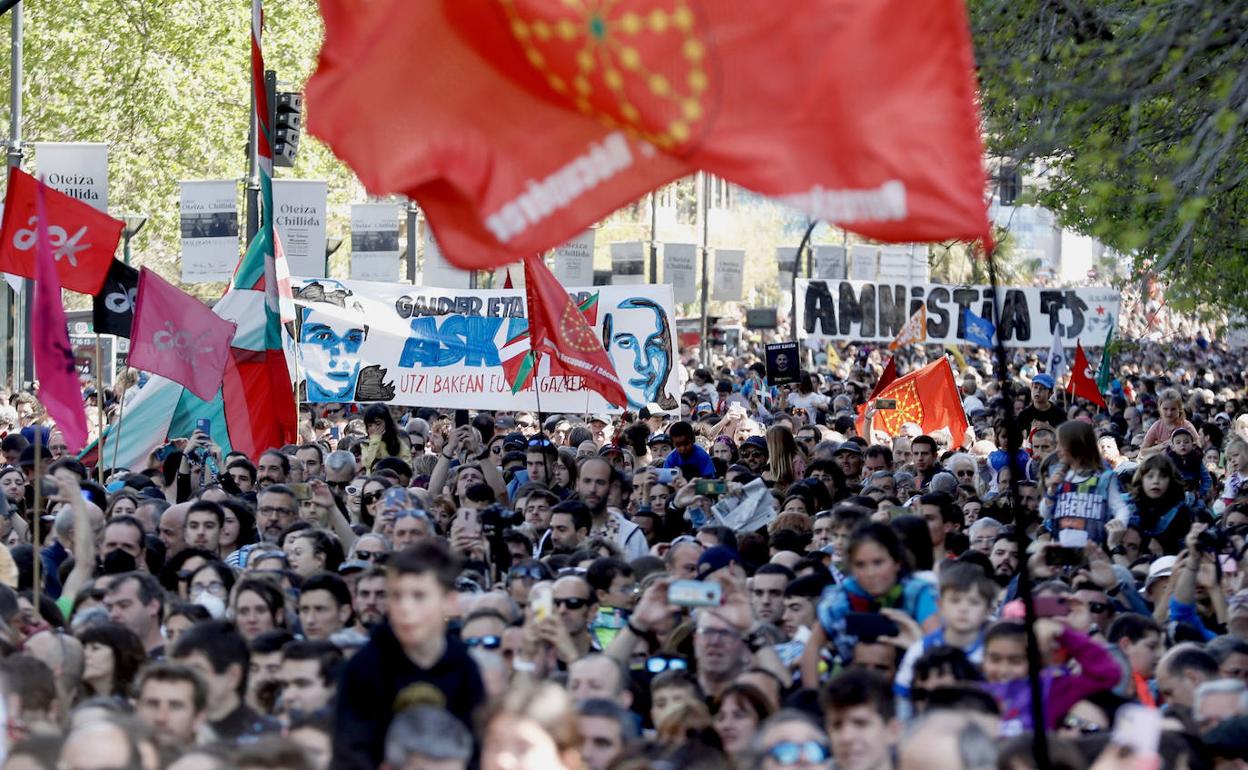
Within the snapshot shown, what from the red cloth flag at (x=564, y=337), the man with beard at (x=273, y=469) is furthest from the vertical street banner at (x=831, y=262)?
the man with beard at (x=273, y=469)

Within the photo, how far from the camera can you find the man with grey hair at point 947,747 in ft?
16.2

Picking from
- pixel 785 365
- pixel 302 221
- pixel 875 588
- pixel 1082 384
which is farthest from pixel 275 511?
pixel 302 221

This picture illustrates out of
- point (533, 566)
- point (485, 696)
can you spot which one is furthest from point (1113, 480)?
point (485, 696)

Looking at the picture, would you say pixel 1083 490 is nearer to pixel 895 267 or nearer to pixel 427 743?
pixel 427 743

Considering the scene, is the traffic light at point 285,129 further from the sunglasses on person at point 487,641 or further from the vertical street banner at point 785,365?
the sunglasses on person at point 487,641

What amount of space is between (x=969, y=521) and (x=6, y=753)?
6713 millimetres

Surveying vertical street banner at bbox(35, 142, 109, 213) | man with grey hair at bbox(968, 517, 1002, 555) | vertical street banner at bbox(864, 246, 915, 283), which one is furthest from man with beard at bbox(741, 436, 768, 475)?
vertical street banner at bbox(864, 246, 915, 283)

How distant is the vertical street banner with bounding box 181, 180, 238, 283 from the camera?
25.9m

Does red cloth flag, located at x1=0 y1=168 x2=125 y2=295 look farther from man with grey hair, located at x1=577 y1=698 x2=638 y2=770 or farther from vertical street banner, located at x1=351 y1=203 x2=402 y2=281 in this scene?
vertical street banner, located at x1=351 y1=203 x2=402 y2=281

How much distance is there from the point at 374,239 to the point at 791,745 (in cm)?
2660

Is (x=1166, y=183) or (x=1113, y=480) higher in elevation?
(x=1166, y=183)

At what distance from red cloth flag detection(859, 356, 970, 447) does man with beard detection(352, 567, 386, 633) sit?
10981 millimetres

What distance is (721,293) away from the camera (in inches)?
1580

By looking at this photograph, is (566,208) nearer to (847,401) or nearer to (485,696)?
(485,696)
